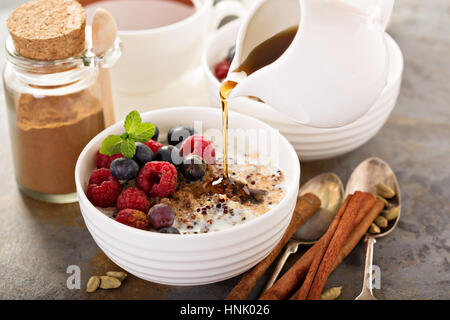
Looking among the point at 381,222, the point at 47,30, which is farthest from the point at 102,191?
the point at 381,222

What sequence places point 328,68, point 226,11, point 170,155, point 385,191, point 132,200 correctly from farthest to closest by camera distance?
point 226,11 < point 385,191 < point 170,155 < point 132,200 < point 328,68

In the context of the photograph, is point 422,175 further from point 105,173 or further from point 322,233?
point 105,173

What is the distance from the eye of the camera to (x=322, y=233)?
1204 mm

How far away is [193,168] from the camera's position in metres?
1.15

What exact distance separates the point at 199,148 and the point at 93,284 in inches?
13.0

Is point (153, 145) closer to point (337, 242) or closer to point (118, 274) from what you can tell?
point (118, 274)

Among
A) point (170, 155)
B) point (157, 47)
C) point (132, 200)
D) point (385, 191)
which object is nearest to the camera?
point (132, 200)

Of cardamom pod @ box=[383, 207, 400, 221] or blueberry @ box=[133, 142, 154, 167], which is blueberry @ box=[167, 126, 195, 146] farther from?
cardamom pod @ box=[383, 207, 400, 221]

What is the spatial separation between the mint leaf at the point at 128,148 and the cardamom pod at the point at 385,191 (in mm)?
548

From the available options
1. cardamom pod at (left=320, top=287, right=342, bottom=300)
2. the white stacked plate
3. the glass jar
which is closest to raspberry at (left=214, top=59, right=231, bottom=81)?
the white stacked plate

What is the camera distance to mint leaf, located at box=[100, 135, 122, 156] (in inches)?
44.6

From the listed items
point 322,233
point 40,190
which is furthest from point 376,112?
point 40,190

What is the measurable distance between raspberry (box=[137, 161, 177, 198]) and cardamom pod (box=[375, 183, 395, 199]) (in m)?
0.47
